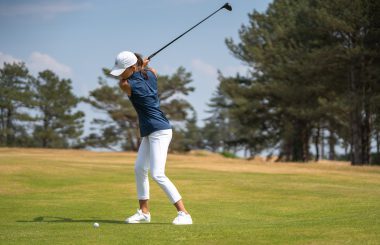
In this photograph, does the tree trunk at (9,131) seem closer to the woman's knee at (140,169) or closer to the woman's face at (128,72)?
the woman's knee at (140,169)

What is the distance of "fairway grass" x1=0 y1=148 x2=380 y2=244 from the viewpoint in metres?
8.19

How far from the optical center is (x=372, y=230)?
832cm

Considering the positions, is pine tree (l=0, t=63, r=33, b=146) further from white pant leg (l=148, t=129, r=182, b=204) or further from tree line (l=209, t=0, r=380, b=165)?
white pant leg (l=148, t=129, r=182, b=204)

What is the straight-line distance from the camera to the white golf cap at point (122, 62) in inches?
389

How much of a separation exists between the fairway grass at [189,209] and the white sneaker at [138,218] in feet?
0.59

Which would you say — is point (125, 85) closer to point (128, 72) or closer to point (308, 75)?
point (128, 72)

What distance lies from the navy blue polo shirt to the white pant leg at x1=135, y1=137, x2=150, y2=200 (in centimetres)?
27

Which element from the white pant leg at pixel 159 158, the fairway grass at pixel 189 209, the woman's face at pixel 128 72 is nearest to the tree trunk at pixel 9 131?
the fairway grass at pixel 189 209

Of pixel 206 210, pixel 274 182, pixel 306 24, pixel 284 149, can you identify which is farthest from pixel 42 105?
pixel 206 210

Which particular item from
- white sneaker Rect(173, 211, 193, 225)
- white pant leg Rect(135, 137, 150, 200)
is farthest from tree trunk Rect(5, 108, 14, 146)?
white sneaker Rect(173, 211, 193, 225)

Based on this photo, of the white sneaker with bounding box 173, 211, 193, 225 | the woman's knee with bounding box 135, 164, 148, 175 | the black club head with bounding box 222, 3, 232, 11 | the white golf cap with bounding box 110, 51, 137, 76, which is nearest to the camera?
the white sneaker with bounding box 173, 211, 193, 225

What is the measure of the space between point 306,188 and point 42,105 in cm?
5518

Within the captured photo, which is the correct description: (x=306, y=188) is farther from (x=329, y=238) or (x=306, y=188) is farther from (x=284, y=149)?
(x=284, y=149)

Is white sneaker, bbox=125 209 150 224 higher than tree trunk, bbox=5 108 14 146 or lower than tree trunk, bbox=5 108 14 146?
lower
